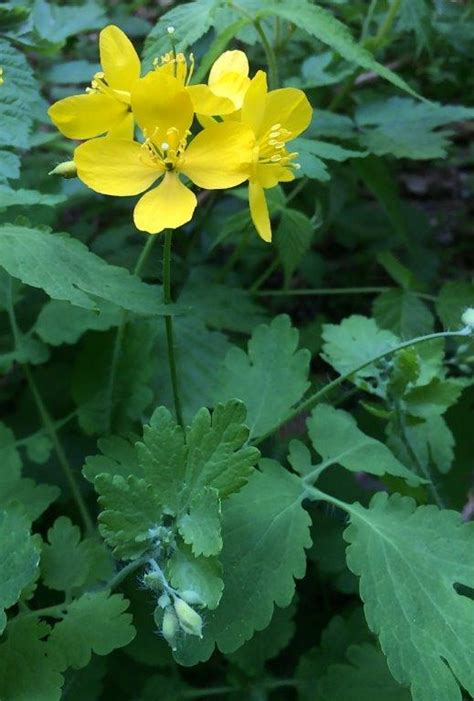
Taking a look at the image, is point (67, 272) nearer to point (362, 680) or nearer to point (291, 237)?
point (291, 237)

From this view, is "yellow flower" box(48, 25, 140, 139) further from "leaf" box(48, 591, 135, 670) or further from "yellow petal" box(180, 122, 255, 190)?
"leaf" box(48, 591, 135, 670)

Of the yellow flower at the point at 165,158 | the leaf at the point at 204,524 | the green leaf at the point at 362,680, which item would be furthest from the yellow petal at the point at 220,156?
the green leaf at the point at 362,680

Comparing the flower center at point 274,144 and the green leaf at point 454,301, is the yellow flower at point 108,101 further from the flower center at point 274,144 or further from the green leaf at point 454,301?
the green leaf at point 454,301

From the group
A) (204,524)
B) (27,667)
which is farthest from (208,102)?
(27,667)

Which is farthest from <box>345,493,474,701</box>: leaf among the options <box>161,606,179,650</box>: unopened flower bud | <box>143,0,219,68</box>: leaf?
<box>143,0,219,68</box>: leaf

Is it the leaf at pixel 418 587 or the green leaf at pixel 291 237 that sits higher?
the green leaf at pixel 291 237

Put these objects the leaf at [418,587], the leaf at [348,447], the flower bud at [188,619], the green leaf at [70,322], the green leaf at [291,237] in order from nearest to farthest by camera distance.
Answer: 1. the flower bud at [188,619]
2. the leaf at [418,587]
3. the leaf at [348,447]
4. the green leaf at [70,322]
5. the green leaf at [291,237]
